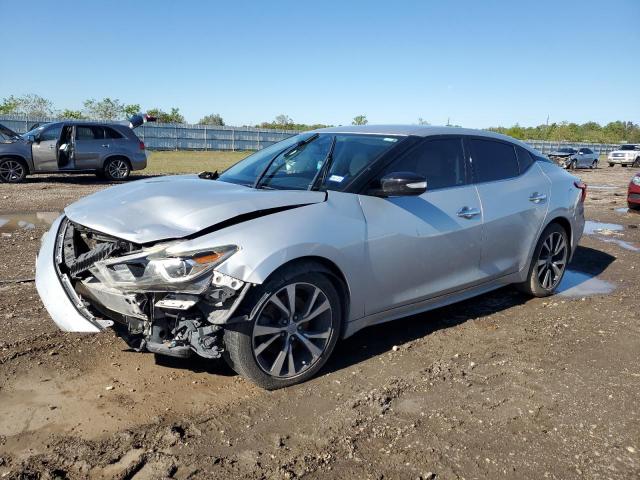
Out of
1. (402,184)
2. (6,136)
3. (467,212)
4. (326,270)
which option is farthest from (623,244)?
(6,136)

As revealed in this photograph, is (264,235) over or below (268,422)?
over

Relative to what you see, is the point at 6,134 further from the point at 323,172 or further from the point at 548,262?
the point at 548,262

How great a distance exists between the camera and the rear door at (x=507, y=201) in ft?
15.3

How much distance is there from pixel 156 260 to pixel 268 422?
110 cm

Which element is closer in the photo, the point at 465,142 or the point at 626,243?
the point at 465,142

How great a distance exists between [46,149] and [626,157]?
→ 35.9m

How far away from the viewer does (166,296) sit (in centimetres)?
310

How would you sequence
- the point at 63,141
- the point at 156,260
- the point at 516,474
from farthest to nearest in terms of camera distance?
the point at 63,141, the point at 156,260, the point at 516,474

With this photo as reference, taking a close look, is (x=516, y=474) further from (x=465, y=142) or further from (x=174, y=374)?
(x=465, y=142)

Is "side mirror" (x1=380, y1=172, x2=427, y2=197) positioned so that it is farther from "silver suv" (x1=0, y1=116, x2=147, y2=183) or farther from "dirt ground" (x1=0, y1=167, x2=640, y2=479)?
"silver suv" (x1=0, y1=116, x2=147, y2=183)

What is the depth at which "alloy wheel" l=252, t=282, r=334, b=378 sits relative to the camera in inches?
131

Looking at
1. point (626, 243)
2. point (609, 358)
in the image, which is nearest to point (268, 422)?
point (609, 358)

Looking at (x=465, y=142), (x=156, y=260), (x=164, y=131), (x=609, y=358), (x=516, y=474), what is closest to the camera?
(x=516, y=474)

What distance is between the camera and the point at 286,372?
3473 millimetres
